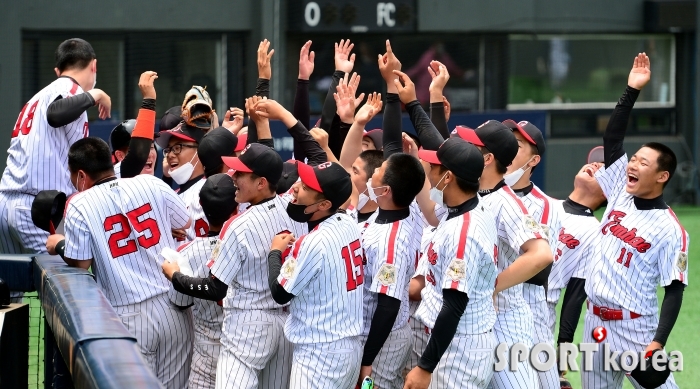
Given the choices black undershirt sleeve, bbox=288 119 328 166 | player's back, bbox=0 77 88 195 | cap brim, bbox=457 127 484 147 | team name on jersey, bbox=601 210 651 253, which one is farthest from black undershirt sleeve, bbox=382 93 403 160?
player's back, bbox=0 77 88 195

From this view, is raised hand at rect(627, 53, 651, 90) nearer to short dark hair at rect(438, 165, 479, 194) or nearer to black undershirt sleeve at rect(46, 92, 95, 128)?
short dark hair at rect(438, 165, 479, 194)

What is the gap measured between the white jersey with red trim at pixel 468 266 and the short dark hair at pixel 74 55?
8.87 feet

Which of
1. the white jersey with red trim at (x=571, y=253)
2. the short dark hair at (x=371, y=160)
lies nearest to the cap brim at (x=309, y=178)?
the short dark hair at (x=371, y=160)

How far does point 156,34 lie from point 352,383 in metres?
10.2

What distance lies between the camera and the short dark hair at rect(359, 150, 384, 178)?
16.7ft

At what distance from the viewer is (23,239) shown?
19.3ft

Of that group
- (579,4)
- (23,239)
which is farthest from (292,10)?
(23,239)

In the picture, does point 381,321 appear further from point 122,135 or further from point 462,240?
point 122,135

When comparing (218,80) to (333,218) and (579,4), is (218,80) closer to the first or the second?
(579,4)

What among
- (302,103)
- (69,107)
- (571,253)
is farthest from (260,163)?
(571,253)

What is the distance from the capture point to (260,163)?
14.7 feet

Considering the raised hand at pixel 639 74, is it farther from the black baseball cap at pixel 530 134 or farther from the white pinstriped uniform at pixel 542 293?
the white pinstriped uniform at pixel 542 293

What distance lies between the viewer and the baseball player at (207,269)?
182 inches

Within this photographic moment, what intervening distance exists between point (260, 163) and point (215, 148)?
65cm
